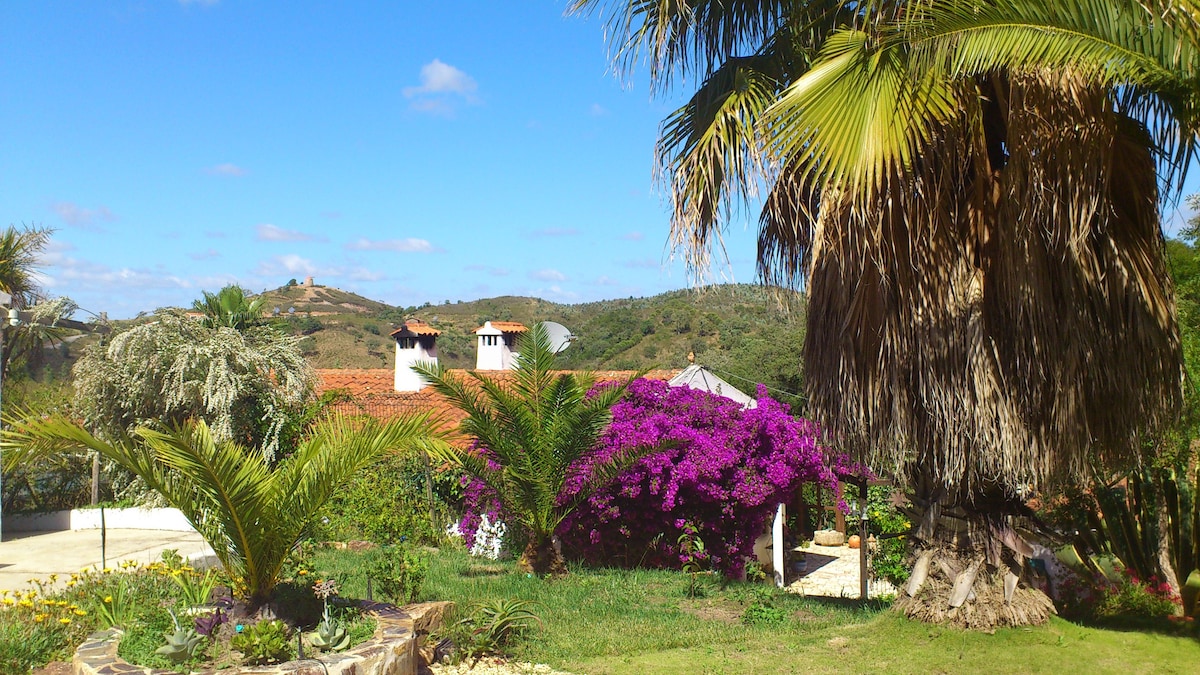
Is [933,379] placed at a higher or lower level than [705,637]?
higher

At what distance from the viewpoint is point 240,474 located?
6043 millimetres

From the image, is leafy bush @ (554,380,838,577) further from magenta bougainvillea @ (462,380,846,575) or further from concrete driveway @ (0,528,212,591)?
concrete driveway @ (0,528,212,591)

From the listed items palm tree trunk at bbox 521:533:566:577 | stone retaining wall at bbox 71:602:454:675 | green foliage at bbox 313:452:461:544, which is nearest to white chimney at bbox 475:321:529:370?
green foliage at bbox 313:452:461:544

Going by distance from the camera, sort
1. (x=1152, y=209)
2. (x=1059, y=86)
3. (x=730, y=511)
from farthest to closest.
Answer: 1. (x=730, y=511)
2. (x=1152, y=209)
3. (x=1059, y=86)

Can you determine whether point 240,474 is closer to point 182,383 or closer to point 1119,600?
point 1119,600

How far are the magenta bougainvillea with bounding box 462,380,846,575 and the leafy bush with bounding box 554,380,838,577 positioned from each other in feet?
0.04

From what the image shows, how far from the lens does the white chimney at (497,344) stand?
75.2ft

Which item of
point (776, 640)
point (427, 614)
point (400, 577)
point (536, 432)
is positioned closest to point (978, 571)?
point (776, 640)

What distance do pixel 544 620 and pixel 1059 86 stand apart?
19.0 ft

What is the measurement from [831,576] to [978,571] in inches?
327

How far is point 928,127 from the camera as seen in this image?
5.68m

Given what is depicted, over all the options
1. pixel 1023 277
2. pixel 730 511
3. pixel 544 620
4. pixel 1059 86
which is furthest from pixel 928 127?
pixel 730 511

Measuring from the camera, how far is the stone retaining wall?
5.44m

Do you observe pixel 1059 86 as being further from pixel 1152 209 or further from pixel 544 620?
pixel 544 620
